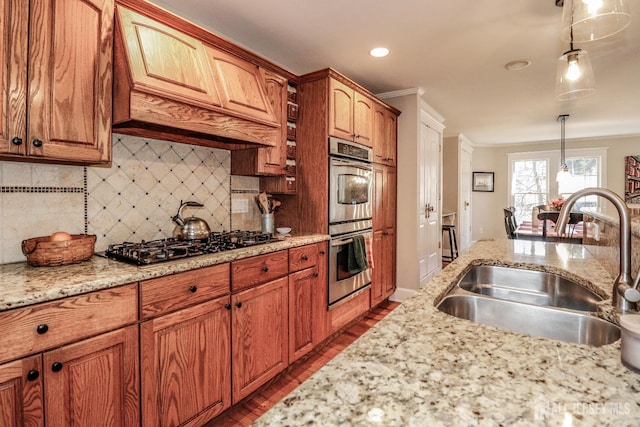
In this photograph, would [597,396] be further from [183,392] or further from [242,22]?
[242,22]

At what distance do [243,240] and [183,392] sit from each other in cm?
Result: 89

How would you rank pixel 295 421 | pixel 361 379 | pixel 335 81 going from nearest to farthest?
pixel 295 421, pixel 361 379, pixel 335 81

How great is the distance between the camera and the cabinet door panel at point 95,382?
1.19m

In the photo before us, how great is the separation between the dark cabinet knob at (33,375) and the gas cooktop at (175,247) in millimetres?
504

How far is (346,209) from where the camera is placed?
288cm

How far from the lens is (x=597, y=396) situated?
0.56m

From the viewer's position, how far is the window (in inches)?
265

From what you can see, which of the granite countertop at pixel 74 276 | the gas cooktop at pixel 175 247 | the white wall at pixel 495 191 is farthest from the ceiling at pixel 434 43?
the white wall at pixel 495 191

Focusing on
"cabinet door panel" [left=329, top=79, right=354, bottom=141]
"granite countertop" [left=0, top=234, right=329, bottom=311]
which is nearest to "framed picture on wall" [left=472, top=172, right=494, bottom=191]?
"cabinet door panel" [left=329, top=79, right=354, bottom=141]

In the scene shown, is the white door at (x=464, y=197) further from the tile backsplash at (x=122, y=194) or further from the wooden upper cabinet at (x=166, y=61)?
the wooden upper cabinet at (x=166, y=61)

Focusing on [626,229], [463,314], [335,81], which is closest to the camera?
[626,229]

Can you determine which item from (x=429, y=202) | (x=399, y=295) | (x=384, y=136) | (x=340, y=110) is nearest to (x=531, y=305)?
(x=340, y=110)

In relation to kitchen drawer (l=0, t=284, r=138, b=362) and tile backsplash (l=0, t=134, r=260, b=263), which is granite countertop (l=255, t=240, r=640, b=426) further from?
tile backsplash (l=0, t=134, r=260, b=263)

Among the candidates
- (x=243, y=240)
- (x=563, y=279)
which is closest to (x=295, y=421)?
(x=563, y=279)
